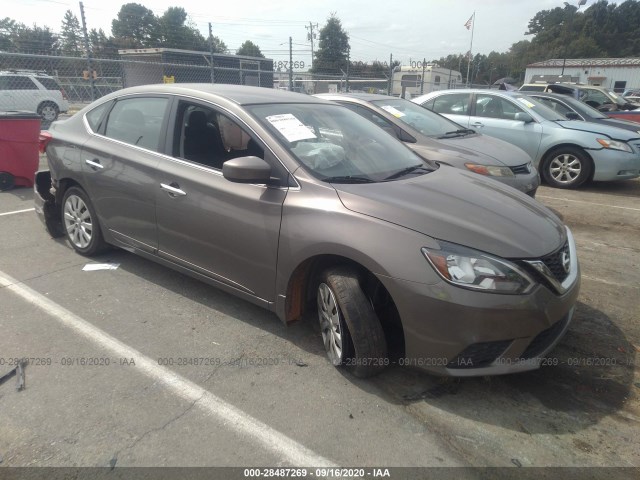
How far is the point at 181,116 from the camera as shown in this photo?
11.6 feet

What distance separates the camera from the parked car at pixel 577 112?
883 centimetres

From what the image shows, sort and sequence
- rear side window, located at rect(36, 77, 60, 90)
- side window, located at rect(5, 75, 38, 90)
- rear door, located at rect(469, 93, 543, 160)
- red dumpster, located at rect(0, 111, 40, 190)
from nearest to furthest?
1. red dumpster, located at rect(0, 111, 40, 190)
2. rear door, located at rect(469, 93, 543, 160)
3. side window, located at rect(5, 75, 38, 90)
4. rear side window, located at rect(36, 77, 60, 90)

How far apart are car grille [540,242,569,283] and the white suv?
15196 millimetres

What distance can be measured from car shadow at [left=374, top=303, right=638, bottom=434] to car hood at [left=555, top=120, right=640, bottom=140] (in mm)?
5906

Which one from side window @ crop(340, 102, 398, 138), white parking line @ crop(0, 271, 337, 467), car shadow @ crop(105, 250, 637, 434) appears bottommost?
car shadow @ crop(105, 250, 637, 434)

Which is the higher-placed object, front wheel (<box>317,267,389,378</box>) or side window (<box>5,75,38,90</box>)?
side window (<box>5,75,38,90</box>)

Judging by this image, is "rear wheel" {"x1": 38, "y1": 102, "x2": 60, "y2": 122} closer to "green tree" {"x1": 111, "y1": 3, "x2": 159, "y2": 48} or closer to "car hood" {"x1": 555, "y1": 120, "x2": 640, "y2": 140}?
"green tree" {"x1": 111, "y1": 3, "x2": 159, "y2": 48}

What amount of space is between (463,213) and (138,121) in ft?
9.04

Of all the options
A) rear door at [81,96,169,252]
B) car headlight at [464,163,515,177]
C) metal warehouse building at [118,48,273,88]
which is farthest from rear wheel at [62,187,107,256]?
metal warehouse building at [118,48,273,88]

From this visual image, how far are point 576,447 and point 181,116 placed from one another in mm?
3279

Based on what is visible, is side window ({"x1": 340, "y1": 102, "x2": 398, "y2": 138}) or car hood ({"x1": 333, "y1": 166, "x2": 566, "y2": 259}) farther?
side window ({"x1": 340, "y1": 102, "x2": 398, "y2": 138})

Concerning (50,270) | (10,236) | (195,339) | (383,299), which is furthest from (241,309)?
(10,236)

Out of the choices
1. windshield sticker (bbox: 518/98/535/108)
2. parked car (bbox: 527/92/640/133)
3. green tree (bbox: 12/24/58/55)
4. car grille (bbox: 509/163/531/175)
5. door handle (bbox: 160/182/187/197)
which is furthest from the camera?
green tree (bbox: 12/24/58/55)

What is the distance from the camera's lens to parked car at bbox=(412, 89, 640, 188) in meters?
7.77
